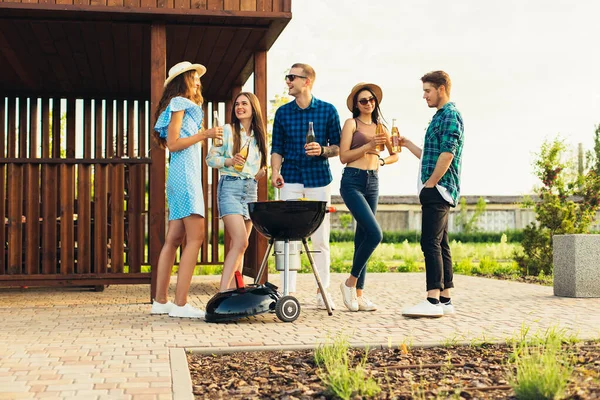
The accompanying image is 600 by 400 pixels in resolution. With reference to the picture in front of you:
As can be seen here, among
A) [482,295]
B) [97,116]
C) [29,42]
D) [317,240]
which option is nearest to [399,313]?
[317,240]

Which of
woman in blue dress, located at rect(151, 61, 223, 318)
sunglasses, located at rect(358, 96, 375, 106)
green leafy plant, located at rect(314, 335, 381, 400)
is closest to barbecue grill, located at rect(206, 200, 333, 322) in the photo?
woman in blue dress, located at rect(151, 61, 223, 318)

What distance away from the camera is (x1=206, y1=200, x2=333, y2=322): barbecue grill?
6.74 m

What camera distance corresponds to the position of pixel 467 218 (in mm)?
29922

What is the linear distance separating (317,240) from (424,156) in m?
1.34

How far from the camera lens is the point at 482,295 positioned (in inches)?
381

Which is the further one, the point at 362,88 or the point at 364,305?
the point at 364,305

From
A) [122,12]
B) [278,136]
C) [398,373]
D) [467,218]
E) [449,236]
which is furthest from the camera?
[467,218]

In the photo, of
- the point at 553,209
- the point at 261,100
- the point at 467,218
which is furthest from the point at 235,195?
the point at 467,218

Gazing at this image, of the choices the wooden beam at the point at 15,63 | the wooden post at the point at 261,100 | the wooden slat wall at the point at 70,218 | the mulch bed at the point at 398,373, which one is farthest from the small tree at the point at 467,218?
the mulch bed at the point at 398,373

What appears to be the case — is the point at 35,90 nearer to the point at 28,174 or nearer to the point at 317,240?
the point at 28,174

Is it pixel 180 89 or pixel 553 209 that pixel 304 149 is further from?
pixel 553 209

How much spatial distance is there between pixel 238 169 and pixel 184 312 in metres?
1.36

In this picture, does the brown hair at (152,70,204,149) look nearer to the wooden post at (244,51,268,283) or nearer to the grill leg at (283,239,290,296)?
the wooden post at (244,51,268,283)

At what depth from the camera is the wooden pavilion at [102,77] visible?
27.3 ft
